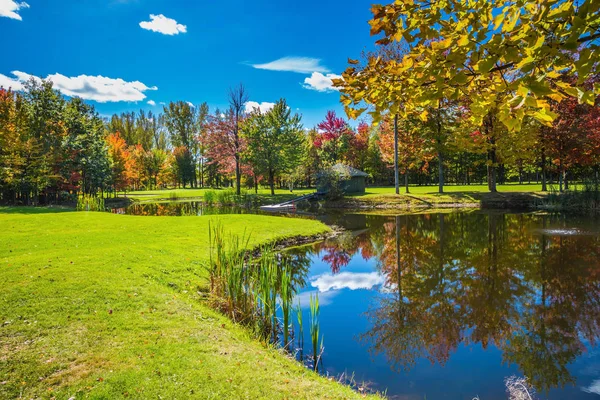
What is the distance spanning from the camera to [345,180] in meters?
38.5

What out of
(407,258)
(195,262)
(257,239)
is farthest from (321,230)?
(195,262)

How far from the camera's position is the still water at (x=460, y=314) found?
16.3 feet

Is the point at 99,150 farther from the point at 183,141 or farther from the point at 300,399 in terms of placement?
the point at 300,399

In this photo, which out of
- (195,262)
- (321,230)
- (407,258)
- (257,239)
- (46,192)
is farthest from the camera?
(46,192)

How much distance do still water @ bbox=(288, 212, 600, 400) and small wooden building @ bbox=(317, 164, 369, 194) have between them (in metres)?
21.7

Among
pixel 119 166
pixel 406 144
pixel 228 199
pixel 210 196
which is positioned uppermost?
pixel 406 144

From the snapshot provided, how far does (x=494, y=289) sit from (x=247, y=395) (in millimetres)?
7161

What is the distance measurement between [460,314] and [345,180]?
32.0 meters

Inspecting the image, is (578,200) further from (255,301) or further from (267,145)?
(267,145)

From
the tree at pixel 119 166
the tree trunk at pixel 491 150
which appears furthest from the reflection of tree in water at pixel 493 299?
the tree at pixel 119 166

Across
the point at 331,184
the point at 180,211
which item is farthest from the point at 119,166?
the point at 331,184

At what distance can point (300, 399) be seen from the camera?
3736mm

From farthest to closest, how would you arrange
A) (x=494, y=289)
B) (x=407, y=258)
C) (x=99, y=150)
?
(x=99, y=150) → (x=407, y=258) → (x=494, y=289)

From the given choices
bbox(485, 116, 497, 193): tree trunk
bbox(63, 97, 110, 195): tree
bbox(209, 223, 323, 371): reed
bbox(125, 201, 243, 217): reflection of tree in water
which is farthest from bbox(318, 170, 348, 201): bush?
bbox(209, 223, 323, 371): reed
